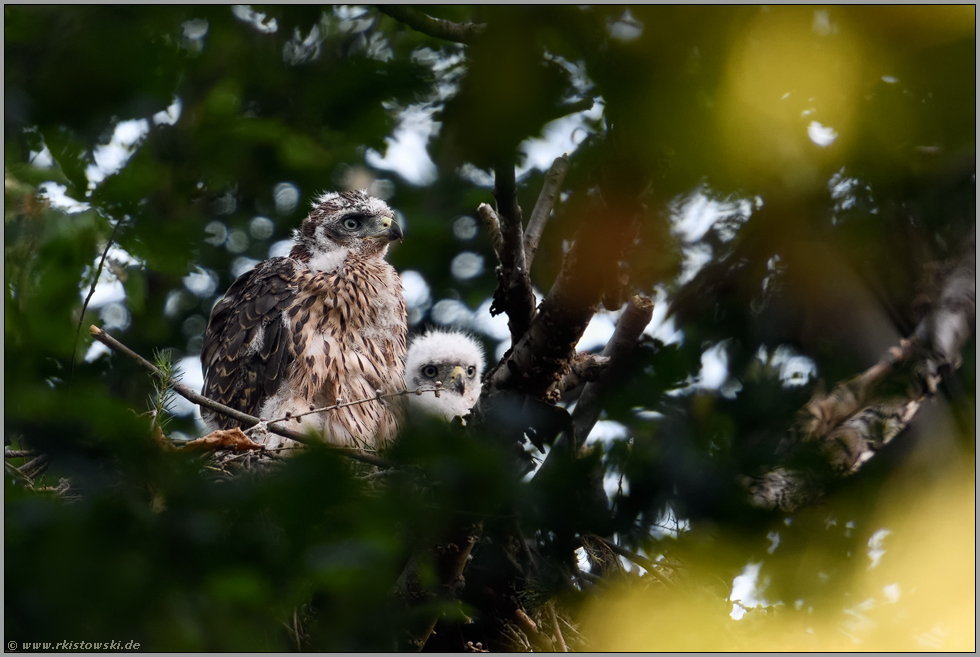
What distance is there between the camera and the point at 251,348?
13.0 ft

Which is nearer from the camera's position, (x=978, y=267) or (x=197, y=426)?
(x=978, y=267)

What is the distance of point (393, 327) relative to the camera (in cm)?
430

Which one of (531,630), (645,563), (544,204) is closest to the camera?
(645,563)

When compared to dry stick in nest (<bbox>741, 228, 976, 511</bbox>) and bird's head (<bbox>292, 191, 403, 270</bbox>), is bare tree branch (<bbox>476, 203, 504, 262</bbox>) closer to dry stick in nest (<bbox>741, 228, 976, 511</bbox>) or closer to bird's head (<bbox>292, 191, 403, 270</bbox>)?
dry stick in nest (<bbox>741, 228, 976, 511</bbox>)

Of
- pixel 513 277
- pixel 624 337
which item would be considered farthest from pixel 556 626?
pixel 513 277

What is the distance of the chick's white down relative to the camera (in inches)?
169

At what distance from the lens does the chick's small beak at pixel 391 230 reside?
14.1ft

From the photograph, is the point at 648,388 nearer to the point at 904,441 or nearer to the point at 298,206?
the point at 904,441

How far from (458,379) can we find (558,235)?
80.7 inches

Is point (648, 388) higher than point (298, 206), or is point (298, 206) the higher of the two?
point (648, 388)

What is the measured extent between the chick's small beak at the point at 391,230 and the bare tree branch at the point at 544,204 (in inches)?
74.0

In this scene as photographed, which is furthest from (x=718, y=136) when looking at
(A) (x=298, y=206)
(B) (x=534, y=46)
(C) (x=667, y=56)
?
(A) (x=298, y=206)

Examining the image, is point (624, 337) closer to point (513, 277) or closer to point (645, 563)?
point (513, 277)

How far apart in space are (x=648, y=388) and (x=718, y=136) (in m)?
0.76
